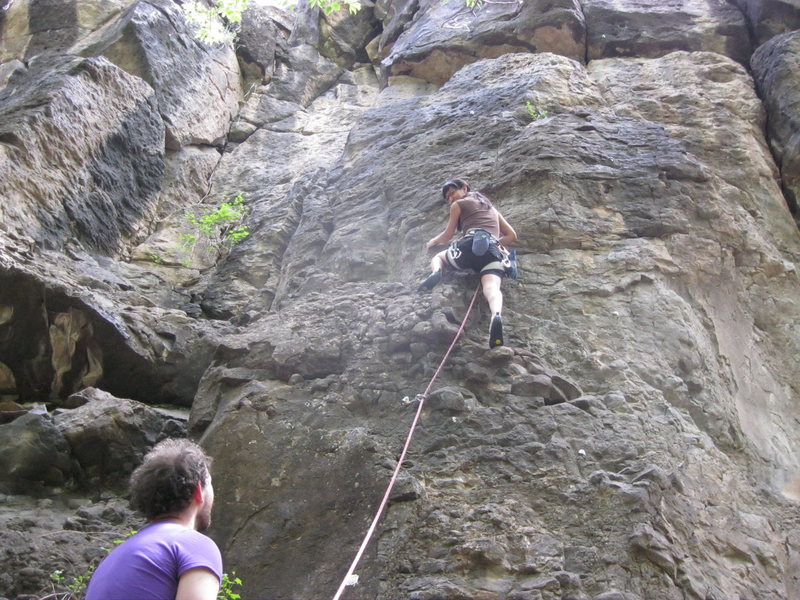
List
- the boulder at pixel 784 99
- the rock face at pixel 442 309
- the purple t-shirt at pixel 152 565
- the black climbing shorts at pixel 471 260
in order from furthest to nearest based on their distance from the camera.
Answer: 1. the boulder at pixel 784 99
2. the black climbing shorts at pixel 471 260
3. the rock face at pixel 442 309
4. the purple t-shirt at pixel 152 565

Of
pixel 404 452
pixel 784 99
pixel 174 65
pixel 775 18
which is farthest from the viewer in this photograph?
pixel 174 65

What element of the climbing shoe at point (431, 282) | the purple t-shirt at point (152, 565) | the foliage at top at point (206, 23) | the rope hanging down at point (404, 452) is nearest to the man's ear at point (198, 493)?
the purple t-shirt at point (152, 565)

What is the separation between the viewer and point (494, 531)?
13.5 ft

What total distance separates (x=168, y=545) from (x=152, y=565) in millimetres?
89

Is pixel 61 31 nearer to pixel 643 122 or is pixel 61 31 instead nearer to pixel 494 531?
pixel 643 122

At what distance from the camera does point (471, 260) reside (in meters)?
6.11

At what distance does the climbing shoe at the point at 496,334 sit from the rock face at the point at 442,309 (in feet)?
0.41

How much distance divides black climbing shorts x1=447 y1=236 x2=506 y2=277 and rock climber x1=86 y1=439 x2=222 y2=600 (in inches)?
142

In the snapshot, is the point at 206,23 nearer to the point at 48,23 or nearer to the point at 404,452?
the point at 48,23

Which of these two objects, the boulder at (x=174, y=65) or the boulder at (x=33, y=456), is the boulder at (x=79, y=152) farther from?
the boulder at (x=33, y=456)

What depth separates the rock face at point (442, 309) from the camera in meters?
4.36

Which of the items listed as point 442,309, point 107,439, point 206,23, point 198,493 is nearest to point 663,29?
point 442,309

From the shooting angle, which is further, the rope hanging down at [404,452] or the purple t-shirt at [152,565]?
the rope hanging down at [404,452]

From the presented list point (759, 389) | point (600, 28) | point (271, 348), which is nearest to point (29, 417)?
point (271, 348)
